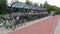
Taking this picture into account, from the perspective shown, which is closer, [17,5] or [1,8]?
[17,5]

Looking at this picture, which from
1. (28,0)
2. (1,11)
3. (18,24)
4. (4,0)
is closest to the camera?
(18,24)

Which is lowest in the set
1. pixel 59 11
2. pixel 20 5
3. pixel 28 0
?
pixel 59 11

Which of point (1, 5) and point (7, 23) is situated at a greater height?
point (7, 23)

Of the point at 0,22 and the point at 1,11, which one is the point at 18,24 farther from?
the point at 1,11

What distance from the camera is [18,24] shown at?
21094 millimetres

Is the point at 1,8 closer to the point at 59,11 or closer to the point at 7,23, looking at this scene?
the point at 7,23

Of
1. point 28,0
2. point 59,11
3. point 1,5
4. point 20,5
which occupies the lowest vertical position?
point 59,11

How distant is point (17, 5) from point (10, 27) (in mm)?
13926

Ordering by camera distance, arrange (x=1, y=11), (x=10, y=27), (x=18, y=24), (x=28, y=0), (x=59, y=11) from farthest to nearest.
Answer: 1. (x=59, y=11)
2. (x=28, y=0)
3. (x=1, y=11)
4. (x=18, y=24)
5. (x=10, y=27)

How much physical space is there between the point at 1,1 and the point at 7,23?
1751 inches

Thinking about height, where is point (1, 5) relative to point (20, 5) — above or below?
below

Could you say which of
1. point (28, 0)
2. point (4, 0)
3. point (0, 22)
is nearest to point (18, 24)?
point (0, 22)

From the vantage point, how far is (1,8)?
197 feet

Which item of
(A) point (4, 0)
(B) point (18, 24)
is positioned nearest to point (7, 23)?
(B) point (18, 24)
